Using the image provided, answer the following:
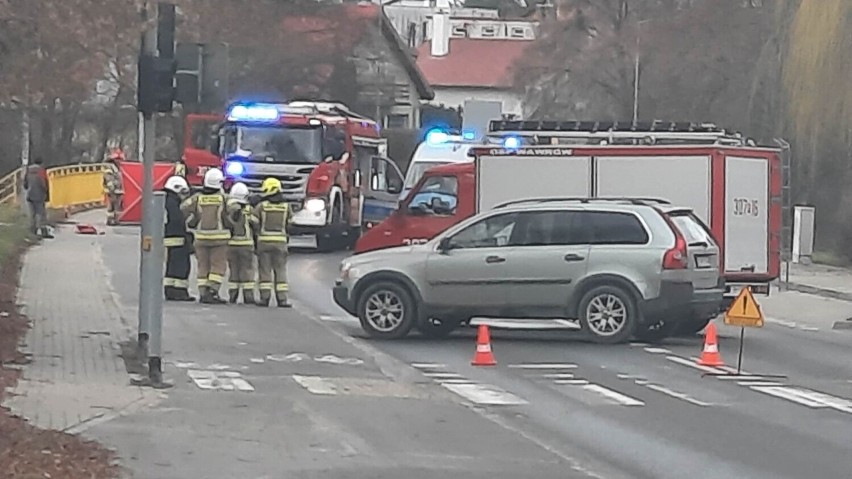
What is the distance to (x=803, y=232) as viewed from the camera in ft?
122

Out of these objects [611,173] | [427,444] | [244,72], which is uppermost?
[244,72]

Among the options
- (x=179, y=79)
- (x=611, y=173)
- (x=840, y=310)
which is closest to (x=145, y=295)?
(x=179, y=79)

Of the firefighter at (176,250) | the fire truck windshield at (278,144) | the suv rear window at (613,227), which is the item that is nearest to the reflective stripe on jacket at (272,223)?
the firefighter at (176,250)

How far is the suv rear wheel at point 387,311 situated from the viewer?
19.5 metres

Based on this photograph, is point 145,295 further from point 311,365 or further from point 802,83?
point 802,83

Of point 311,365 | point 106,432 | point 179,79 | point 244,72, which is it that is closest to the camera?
point 106,432

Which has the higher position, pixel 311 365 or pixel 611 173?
pixel 611 173

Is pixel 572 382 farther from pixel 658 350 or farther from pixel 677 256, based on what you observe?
pixel 677 256

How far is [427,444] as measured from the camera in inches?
469

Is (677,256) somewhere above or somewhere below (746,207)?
below

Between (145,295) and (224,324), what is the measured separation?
5.38 meters

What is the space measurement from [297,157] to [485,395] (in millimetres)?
20121

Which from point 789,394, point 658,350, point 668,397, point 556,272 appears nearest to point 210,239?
point 556,272

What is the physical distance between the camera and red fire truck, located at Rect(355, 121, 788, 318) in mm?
22047
